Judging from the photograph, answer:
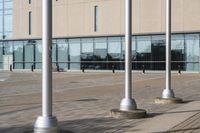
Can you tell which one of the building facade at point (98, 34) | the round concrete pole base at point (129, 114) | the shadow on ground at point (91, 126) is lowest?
the shadow on ground at point (91, 126)

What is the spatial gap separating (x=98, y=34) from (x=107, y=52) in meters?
2.50

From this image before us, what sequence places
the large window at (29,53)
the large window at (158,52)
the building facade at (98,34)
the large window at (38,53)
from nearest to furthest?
the building facade at (98,34), the large window at (158,52), the large window at (38,53), the large window at (29,53)

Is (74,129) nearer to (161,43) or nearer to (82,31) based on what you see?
(161,43)

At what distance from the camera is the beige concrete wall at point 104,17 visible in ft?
176

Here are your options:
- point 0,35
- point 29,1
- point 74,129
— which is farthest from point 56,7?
point 74,129

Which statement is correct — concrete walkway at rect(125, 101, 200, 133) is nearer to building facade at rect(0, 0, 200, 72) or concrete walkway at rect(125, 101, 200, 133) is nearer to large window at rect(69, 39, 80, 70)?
building facade at rect(0, 0, 200, 72)

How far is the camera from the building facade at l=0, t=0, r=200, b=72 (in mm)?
54031

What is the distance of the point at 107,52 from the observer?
60.0 meters

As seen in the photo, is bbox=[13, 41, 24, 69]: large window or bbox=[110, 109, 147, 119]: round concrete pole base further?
bbox=[13, 41, 24, 69]: large window

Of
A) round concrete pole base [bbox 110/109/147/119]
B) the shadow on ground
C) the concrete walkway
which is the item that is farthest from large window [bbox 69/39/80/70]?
the shadow on ground

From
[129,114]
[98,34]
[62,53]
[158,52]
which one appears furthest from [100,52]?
[129,114]

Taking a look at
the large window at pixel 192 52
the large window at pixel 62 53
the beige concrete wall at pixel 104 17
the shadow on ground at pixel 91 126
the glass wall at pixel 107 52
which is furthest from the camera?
A: the large window at pixel 62 53

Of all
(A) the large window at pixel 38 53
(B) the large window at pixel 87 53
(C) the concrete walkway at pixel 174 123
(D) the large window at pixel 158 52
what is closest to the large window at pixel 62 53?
(B) the large window at pixel 87 53

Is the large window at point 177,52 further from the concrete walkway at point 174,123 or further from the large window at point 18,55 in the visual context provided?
the concrete walkway at point 174,123
